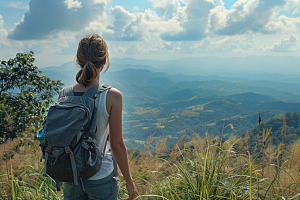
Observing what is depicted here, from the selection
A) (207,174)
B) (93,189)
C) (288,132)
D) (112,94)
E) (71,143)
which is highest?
(112,94)

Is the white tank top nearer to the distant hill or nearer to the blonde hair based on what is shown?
the blonde hair

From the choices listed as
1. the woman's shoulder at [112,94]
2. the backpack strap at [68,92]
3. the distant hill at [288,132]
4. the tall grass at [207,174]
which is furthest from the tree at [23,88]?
the distant hill at [288,132]

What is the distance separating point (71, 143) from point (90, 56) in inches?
22.0

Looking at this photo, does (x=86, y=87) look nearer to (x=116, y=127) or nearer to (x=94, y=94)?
(x=94, y=94)

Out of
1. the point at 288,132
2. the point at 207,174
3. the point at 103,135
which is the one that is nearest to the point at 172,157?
the point at 207,174

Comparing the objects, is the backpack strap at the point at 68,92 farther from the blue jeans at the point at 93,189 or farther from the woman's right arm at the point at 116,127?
the blue jeans at the point at 93,189

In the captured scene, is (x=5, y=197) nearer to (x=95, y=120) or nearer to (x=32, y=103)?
(x=95, y=120)

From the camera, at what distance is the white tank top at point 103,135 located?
1.20m

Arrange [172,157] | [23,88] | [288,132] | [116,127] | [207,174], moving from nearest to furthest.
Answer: [116,127]
[207,174]
[172,157]
[288,132]
[23,88]

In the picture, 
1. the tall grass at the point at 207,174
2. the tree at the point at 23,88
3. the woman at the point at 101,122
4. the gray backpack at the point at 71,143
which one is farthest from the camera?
the tree at the point at 23,88

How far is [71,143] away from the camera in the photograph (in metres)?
1.12

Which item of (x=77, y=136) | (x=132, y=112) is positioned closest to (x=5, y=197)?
(x=77, y=136)

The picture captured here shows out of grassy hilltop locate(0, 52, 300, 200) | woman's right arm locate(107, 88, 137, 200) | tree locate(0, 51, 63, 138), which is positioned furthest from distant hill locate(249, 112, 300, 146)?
tree locate(0, 51, 63, 138)

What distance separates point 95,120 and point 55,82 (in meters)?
5.37
